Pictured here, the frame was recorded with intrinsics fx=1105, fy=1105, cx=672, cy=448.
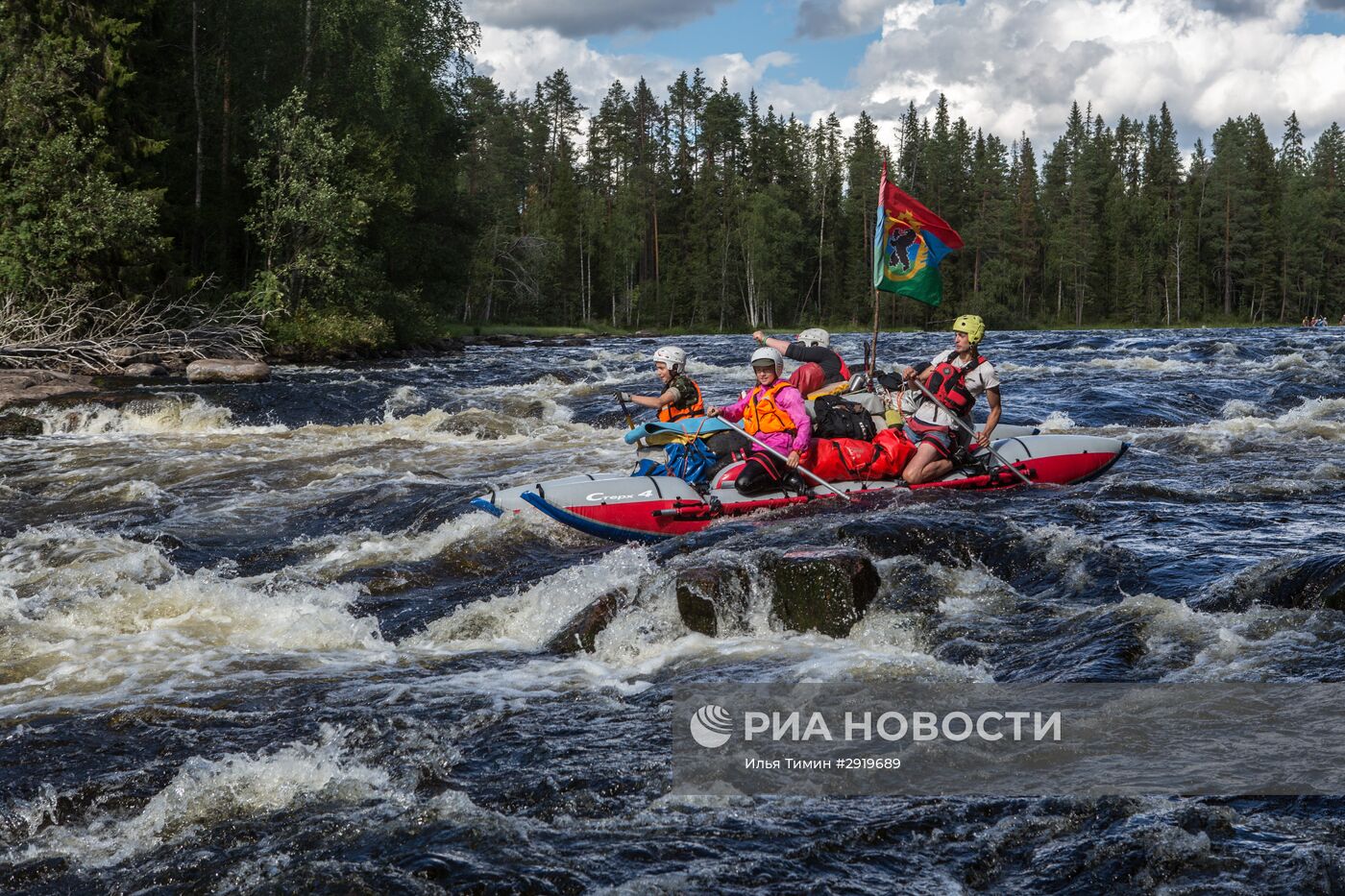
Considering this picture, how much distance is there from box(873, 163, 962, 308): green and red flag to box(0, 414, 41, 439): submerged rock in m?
12.6

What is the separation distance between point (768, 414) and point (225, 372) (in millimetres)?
15118

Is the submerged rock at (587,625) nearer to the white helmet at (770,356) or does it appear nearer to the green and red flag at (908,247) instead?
the white helmet at (770,356)

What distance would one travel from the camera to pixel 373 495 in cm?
1160

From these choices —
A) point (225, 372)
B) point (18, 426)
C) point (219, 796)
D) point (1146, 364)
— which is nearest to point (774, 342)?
point (219, 796)

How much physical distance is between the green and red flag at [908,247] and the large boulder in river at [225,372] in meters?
13.9

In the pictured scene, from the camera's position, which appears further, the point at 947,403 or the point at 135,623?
the point at 947,403

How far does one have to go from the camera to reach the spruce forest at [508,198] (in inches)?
933

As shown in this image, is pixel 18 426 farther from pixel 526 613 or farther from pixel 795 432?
pixel 795 432

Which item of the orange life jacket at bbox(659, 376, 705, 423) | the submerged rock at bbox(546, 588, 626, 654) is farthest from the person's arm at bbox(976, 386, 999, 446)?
the submerged rock at bbox(546, 588, 626, 654)

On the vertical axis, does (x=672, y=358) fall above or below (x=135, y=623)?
above

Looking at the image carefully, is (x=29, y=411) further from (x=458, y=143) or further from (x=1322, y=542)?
(x=458, y=143)

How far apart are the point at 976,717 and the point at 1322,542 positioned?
14.9 ft

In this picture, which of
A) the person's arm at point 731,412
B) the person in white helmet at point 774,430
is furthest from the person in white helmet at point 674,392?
the person in white helmet at point 774,430

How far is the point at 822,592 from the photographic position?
712 centimetres
